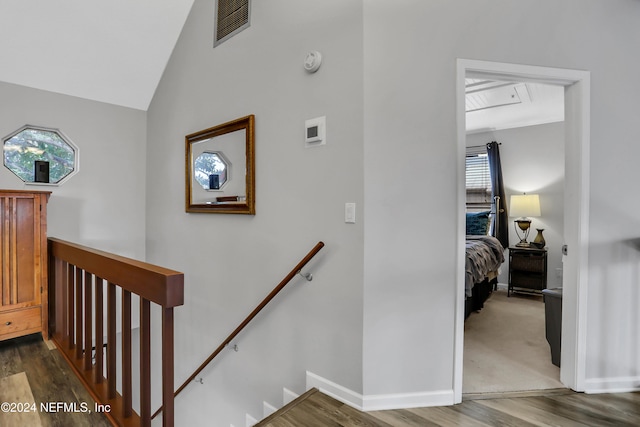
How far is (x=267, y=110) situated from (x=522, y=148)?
4.28 metres

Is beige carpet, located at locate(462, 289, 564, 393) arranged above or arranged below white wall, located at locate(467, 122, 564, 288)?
below

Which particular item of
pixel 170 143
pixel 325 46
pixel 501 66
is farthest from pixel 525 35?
pixel 170 143

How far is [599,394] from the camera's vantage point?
2104 millimetres

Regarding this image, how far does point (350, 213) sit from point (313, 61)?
101cm

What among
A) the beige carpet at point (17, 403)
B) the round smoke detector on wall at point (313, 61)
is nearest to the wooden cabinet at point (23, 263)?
the beige carpet at point (17, 403)

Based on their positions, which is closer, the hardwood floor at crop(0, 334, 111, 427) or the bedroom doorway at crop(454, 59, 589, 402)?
the hardwood floor at crop(0, 334, 111, 427)

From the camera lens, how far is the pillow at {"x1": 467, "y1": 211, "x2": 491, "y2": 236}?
5051mm

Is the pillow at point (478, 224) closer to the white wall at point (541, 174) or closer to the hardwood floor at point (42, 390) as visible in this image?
the white wall at point (541, 174)

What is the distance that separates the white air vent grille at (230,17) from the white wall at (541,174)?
427 cm

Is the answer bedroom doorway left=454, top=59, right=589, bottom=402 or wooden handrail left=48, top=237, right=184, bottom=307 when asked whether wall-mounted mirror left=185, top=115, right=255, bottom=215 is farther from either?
bedroom doorway left=454, top=59, right=589, bottom=402

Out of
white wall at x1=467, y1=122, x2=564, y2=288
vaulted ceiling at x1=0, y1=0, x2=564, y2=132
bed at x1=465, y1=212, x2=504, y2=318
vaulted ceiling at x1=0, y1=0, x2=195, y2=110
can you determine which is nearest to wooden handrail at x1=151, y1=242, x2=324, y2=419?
bed at x1=465, y1=212, x2=504, y2=318

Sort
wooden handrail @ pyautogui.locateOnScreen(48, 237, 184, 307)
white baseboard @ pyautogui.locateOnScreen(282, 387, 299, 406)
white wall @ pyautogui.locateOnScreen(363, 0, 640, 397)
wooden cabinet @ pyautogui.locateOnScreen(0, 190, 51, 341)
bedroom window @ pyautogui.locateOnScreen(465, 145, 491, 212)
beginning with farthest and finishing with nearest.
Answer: bedroom window @ pyautogui.locateOnScreen(465, 145, 491, 212), wooden cabinet @ pyautogui.locateOnScreen(0, 190, 51, 341), white baseboard @ pyautogui.locateOnScreen(282, 387, 299, 406), white wall @ pyautogui.locateOnScreen(363, 0, 640, 397), wooden handrail @ pyautogui.locateOnScreen(48, 237, 184, 307)

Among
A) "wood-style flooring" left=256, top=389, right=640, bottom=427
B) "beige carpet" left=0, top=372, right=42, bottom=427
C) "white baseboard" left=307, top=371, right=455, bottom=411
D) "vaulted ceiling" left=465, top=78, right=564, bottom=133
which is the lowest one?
"wood-style flooring" left=256, top=389, right=640, bottom=427

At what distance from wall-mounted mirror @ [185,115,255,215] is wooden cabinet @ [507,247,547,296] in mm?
3973
